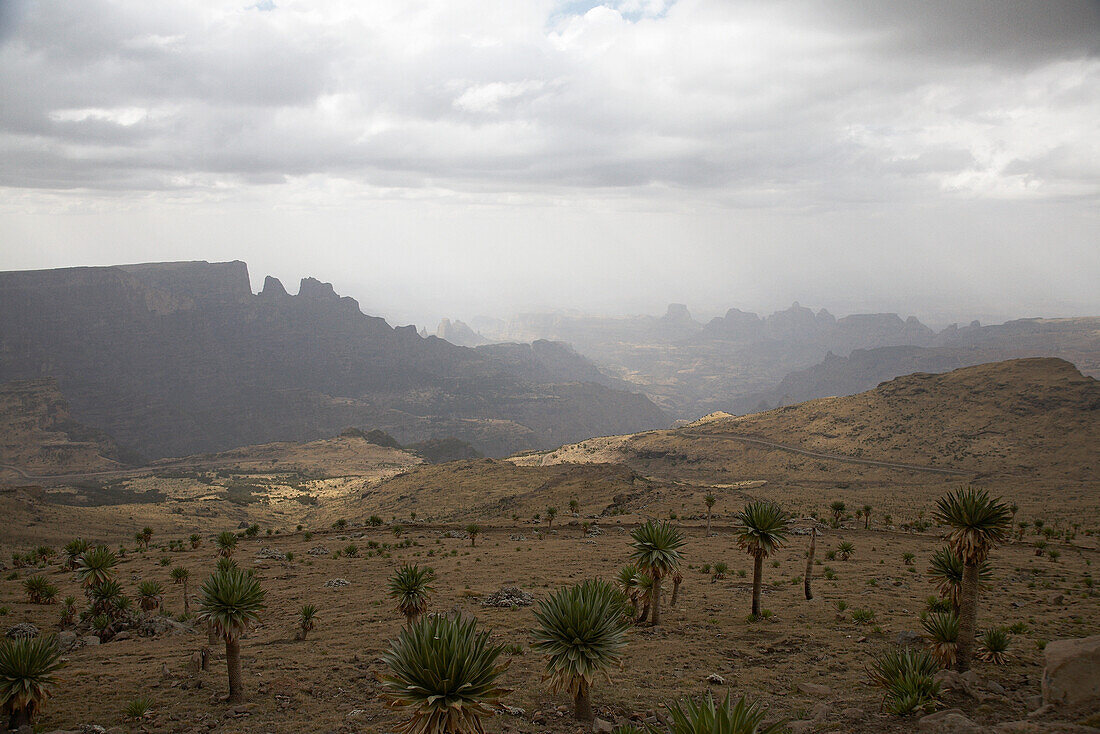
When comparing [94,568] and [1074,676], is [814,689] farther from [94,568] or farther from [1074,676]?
[94,568]

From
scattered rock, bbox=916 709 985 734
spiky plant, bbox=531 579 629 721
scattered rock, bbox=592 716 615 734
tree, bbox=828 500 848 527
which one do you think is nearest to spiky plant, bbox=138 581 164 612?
spiky plant, bbox=531 579 629 721

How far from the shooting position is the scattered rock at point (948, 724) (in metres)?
12.5

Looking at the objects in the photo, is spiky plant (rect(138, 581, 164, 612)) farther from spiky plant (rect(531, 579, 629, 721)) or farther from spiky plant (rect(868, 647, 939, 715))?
spiky plant (rect(868, 647, 939, 715))

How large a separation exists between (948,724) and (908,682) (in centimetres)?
241

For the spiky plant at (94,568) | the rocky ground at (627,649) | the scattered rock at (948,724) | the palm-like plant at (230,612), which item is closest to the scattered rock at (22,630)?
the rocky ground at (627,649)

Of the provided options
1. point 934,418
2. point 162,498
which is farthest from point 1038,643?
point 162,498

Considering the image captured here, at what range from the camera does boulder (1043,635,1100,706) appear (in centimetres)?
1326

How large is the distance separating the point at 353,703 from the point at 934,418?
389 feet

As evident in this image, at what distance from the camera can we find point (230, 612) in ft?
61.8

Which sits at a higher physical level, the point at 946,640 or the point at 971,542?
the point at 971,542

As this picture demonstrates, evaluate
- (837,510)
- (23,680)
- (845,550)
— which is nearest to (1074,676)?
(23,680)

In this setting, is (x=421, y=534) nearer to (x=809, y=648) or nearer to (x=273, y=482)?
(x=809, y=648)

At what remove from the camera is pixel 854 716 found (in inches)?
622

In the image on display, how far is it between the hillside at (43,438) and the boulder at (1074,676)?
192113mm
